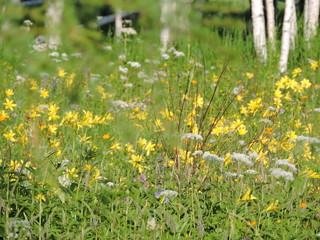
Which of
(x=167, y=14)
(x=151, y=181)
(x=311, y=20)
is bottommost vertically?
(x=311, y=20)

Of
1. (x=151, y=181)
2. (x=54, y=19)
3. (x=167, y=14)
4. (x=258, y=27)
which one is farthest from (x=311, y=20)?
(x=54, y=19)

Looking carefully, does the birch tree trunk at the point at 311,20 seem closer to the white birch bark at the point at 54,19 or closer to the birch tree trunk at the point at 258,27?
the birch tree trunk at the point at 258,27

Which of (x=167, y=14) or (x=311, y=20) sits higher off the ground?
(x=167, y=14)

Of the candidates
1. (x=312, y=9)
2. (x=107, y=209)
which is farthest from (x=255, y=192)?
(x=312, y=9)

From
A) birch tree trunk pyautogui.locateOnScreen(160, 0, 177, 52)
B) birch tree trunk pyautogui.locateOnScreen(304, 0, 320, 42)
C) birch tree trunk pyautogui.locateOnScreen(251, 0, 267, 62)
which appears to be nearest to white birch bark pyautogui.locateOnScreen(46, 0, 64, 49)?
birch tree trunk pyautogui.locateOnScreen(160, 0, 177, 52)

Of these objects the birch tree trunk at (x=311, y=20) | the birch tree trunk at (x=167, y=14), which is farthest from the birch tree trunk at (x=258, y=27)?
the birch tree trunk at (x=167, y=14)

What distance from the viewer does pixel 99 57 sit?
1.55 meters

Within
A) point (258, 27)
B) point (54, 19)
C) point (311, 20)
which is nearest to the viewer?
point (54, 19)

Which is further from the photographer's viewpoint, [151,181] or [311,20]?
[311,20]

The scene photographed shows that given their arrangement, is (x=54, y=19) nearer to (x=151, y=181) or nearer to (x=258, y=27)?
(x=151, y=181)

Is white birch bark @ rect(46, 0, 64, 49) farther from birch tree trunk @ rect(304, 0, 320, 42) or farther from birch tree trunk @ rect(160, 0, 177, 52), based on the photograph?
birch tree trunk @ rect(304, 0, 320, 42)

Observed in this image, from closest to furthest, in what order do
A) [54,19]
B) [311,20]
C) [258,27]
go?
[54,19]
[258,27]
[311,20]

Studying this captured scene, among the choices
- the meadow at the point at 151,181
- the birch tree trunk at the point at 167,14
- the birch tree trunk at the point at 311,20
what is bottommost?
the birch tree trunk at the point at 311,20

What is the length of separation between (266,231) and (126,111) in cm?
222
